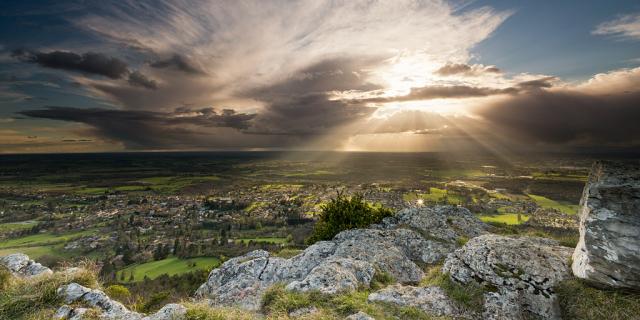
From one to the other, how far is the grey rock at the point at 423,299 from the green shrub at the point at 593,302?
153 inches

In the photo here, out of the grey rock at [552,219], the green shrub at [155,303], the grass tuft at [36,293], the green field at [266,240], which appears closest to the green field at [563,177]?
the grey rock at [552,219]

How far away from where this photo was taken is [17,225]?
95062 mm

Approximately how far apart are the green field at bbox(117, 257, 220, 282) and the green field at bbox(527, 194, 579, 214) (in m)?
96.0

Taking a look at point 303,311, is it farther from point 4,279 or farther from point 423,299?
point 4,279

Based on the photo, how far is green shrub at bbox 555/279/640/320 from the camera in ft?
29.2

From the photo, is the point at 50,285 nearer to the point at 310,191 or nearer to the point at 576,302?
the point at 576,302

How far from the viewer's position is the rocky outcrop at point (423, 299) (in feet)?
34.6

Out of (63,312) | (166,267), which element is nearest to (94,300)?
(63,312)

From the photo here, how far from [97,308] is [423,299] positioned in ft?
41.3

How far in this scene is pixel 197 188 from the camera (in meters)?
188

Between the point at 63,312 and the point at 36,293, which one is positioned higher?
the point at 36,293

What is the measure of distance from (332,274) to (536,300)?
8.33 meters

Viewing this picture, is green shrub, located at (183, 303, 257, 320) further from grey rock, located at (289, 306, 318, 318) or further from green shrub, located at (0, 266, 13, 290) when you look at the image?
green shrub, located at (0, 266, 13, 290)

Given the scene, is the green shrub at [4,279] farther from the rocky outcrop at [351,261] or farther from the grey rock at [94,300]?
the rocky outcrop at [351,261]
